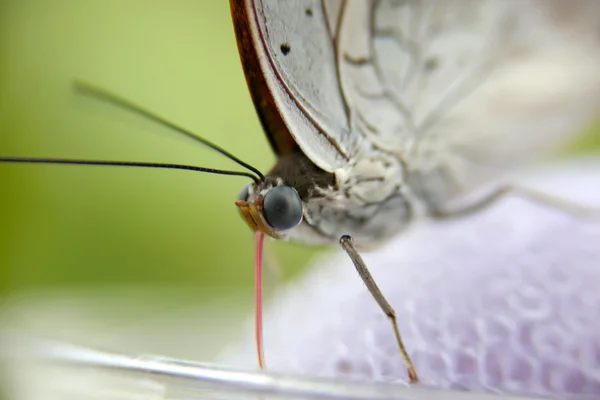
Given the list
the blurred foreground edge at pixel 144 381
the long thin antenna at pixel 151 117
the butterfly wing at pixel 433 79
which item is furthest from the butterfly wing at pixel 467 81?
the blurred foreground edge at pixel 144 381

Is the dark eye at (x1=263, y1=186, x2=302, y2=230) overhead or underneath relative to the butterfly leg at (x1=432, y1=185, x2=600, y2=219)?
overhead

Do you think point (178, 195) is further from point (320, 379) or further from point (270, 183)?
point (320, 379)

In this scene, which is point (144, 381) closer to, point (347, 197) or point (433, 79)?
point (347, 197)

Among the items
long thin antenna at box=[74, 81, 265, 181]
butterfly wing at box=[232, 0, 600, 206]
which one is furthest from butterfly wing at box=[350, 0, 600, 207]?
long thin antenna at box=[74, 81, 265, 181]

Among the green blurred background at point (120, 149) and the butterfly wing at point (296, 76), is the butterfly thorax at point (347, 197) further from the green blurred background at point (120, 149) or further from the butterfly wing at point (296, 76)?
the green blurred background at point (120, 149)

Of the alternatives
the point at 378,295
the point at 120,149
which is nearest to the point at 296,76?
the point at 378,295

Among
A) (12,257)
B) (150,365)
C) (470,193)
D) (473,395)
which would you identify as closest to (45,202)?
(12,257)

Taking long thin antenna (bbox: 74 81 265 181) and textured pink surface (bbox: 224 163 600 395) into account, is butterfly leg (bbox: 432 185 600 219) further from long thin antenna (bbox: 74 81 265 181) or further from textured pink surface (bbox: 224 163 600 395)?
long thin antenna (bbox: 74 81 265 181)
